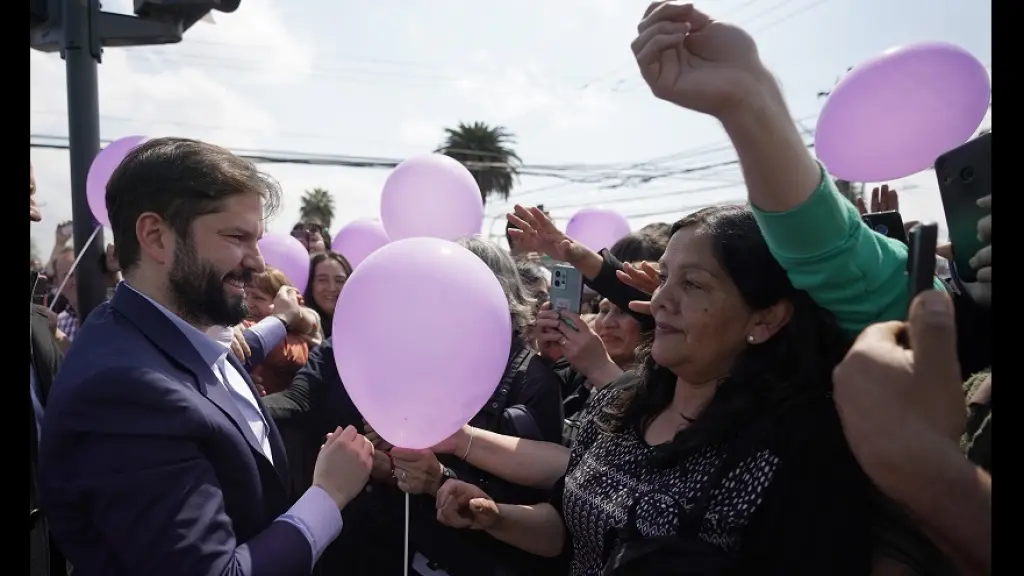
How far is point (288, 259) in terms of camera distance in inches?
189

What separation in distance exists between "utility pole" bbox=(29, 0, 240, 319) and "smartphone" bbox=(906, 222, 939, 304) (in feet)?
9.65

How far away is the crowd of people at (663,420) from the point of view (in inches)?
38.3

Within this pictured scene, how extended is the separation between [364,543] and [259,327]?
110cm

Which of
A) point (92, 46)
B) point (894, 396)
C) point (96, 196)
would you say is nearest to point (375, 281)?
point (894, 396)

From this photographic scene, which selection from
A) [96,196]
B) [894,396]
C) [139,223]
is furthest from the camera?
[96,196]

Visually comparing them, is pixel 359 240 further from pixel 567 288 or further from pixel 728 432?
pixel 728 432

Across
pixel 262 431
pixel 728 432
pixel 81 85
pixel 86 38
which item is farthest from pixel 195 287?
pixel 86 38

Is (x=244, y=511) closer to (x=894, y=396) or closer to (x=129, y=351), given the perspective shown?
(x=129, y=351)

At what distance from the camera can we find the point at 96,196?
11.6ft

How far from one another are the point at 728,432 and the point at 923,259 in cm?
64

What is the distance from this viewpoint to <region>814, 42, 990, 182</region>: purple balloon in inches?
102

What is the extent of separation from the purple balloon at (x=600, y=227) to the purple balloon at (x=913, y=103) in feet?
12.9

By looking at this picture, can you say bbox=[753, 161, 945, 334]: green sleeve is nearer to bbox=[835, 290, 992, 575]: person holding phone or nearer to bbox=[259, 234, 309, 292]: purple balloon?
bbox=[835, 290, 992, 575]: person holding phone

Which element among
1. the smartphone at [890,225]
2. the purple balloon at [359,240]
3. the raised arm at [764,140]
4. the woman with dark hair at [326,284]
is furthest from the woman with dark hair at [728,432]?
the purple balloon at [359,240]
